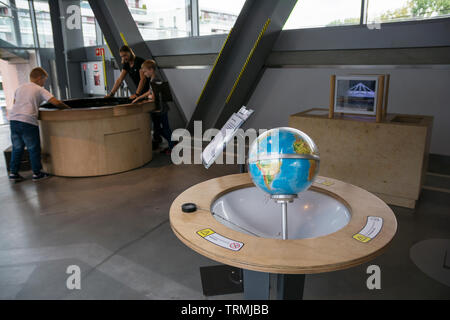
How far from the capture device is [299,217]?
1.87 m

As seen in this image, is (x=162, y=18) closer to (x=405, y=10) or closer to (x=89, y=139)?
(x=89, y=139)

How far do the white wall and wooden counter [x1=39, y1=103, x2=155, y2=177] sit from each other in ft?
8.46

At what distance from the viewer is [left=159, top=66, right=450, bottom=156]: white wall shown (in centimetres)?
485

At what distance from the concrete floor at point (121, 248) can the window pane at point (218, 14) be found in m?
4.60

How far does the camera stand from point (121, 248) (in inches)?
115

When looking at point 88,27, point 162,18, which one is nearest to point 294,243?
point 162,18

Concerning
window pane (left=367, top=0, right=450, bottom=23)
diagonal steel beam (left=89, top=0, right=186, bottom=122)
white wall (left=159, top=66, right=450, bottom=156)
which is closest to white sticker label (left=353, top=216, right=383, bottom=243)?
white wall (left=159, top=66, right=450, bottom=156)

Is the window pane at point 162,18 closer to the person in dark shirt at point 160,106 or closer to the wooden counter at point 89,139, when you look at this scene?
the person in dark shirt at point 160,106

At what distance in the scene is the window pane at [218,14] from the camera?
761 cm

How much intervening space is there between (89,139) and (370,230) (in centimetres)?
413

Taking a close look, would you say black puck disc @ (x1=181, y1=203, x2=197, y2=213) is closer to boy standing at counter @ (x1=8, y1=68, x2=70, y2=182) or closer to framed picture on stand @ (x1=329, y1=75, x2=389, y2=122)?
framed picture on stand @ (x1=329, y1=75, x2=389, y2=122)

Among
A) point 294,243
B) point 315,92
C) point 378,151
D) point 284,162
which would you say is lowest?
point 378,151

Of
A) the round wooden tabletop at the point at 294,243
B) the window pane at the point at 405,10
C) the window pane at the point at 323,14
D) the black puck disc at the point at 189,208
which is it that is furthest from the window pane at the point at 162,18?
the round wooden tabletop at the point at 294,243
